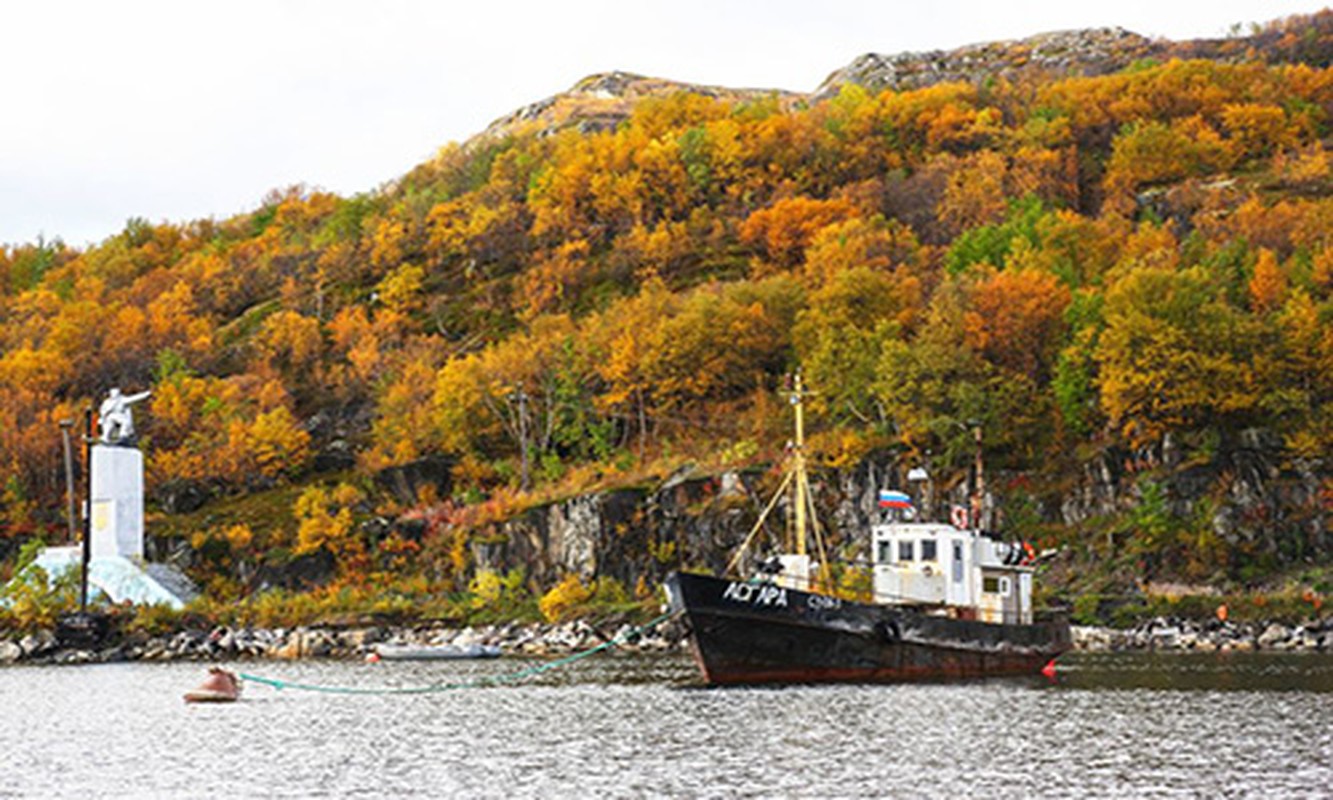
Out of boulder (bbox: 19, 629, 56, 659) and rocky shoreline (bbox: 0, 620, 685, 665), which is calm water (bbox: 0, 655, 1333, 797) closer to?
rocky shoreline (bbox: 0, 620, 685, 665)

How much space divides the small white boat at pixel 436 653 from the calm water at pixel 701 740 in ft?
59.8

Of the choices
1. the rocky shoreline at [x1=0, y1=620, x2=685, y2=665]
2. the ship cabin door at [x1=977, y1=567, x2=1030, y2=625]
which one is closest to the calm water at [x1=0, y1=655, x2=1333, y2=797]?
the ship cabin door at [x1=977, y1=567, x2=1030, y2=625]

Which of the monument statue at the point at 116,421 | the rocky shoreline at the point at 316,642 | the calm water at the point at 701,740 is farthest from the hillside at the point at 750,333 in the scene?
the calm water at the point at 701,740

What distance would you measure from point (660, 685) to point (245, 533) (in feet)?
168

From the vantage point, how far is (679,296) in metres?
128

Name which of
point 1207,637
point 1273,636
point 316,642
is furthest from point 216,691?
point 1273,636

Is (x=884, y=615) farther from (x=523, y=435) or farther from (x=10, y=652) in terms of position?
(x=523, y=435)

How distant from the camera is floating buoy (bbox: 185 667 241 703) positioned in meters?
55.5

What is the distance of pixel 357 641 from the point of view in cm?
8438

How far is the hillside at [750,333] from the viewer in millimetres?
88625

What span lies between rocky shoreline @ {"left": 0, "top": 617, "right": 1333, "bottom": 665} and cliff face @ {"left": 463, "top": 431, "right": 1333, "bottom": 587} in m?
8.93

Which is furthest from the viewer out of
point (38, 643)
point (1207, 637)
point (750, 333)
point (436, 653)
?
point (750, 333)

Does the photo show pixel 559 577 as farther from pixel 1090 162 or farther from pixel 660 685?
pixel 1090 162

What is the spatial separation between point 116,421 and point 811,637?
54256mm
